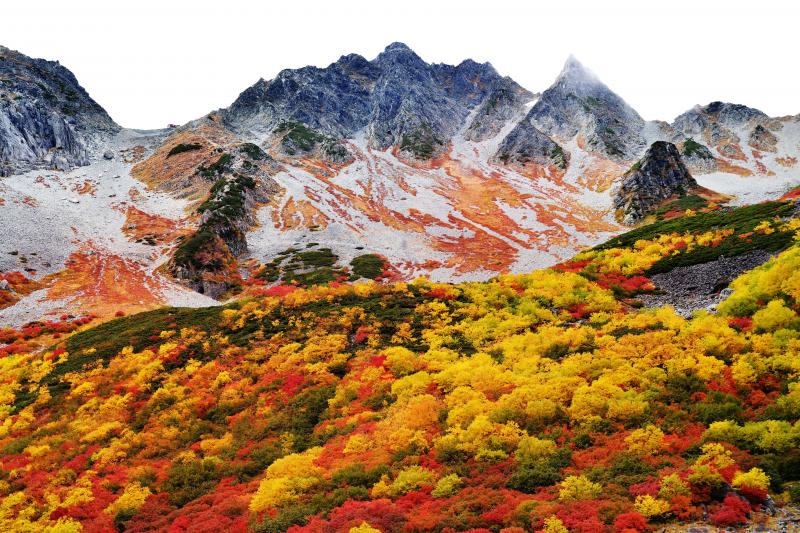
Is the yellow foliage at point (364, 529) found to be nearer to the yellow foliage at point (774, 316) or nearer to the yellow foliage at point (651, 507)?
the yellow foliage at point (651, 507)

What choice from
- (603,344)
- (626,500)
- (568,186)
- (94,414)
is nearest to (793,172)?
(568,186)

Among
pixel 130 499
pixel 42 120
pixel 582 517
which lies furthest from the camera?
pixel 42 120

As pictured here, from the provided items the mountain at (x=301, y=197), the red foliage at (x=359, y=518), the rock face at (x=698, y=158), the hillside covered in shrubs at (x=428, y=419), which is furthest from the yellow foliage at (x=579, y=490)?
the rock face at (x=698, y=158)

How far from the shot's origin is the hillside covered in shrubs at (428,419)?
13.7 metres

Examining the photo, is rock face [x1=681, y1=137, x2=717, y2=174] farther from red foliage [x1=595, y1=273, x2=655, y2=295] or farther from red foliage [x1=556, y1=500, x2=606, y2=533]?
red foliage [x1=556, y1=500, x2=606, y2=533]

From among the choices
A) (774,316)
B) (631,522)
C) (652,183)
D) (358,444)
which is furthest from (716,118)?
(631,522)

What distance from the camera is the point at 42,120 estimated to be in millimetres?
140250

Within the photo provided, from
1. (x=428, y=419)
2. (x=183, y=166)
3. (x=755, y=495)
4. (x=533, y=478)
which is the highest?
(x=183, y=166)

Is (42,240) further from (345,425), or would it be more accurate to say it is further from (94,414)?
(345,425)

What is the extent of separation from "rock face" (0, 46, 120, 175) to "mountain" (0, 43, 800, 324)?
0.75 m

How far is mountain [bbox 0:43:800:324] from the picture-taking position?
7231 cm

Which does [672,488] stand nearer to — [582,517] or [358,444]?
[582,517]

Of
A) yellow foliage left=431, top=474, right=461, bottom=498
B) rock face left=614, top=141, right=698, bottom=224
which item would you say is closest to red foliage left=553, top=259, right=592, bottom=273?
yellow foliage left=431, top=474, right=461, bottom=498

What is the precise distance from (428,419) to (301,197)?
376 ft
